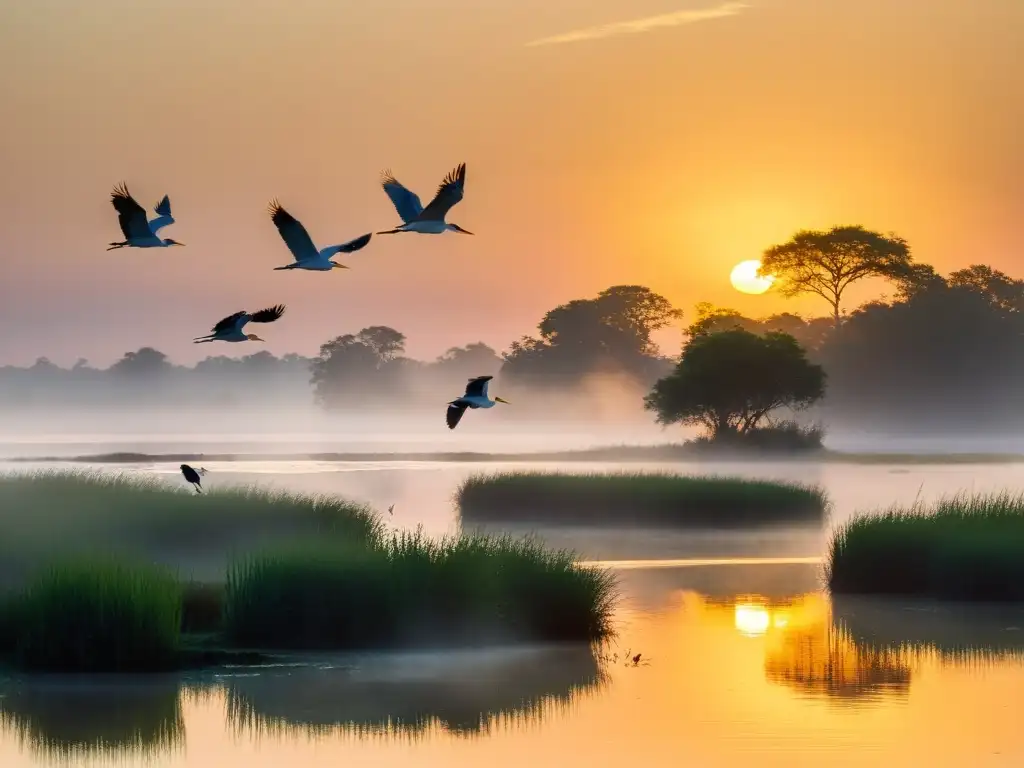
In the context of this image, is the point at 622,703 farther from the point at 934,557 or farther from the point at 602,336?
the point at 602,336

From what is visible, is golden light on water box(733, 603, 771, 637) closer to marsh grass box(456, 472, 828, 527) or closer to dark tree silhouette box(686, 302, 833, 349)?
marsh grass box(456, 472, 828, 527)

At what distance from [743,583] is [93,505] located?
10.6 m

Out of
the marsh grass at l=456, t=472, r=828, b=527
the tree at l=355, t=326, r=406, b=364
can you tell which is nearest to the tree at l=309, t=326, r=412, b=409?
the tree at l=355, t=326, r=406, b=364

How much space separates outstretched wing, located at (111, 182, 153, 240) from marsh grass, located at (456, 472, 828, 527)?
18.5 metres

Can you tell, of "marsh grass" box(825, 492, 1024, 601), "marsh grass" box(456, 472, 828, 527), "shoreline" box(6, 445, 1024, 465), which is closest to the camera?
"marsh grass" box(825, 492, 1024, 601)

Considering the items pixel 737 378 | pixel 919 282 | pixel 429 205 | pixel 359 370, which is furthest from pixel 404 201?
pixel 359 370

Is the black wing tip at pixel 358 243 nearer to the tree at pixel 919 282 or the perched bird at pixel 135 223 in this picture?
the perched bird at pixel 135 223

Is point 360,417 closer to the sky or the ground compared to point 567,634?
closer to the sky

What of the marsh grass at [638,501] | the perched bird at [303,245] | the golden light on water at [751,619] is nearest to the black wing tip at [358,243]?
the perched bird at [303,245]

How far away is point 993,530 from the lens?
25734 mm

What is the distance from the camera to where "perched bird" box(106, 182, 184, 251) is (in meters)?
21.7

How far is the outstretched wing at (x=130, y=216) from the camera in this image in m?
21.7

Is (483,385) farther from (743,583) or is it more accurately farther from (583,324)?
(583,324)

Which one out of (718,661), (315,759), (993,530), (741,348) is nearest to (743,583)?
(993,530)
